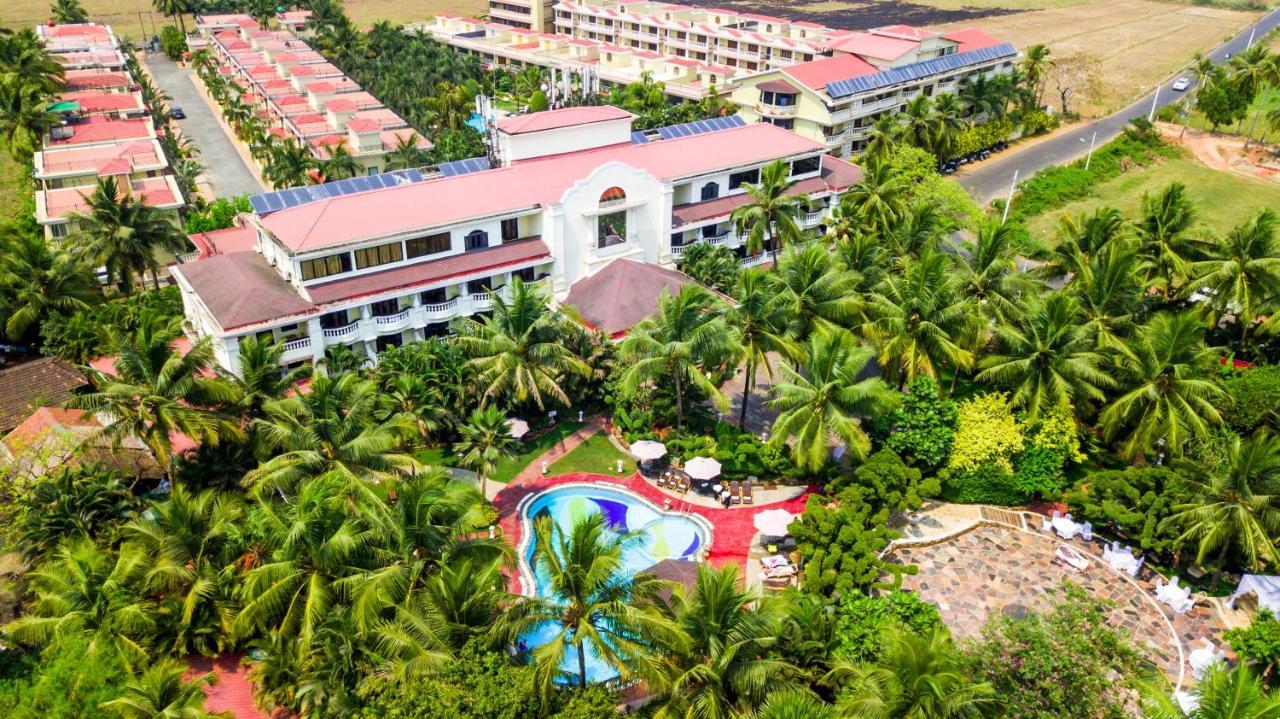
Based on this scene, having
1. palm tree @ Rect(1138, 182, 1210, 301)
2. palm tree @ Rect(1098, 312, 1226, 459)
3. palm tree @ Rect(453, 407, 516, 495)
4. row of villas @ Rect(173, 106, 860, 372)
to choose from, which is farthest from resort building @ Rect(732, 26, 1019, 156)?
palm tree @ Rect(453, 407, 516, 495)

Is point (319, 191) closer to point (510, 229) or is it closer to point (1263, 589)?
point (510, 229)

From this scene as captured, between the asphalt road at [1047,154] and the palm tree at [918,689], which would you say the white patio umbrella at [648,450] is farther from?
the asphalt road at [1047,154]

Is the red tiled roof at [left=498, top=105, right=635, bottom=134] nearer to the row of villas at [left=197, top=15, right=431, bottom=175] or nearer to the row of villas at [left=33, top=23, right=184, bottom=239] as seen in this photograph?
the row of villas at [left=197, top=15, right=431, bottom=175]

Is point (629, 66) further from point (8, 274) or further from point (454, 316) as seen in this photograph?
point (8, 274)

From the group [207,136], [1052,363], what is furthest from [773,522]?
[207,136]

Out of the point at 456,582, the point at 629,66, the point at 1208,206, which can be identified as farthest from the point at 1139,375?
the point at 629,66

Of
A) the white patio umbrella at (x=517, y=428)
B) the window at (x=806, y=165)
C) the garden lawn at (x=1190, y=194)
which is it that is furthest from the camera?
the garden lawn at (x=1190, y=194)

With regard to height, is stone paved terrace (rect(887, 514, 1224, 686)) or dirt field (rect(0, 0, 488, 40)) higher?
dirt field (rect(0, 0, 488, 40))

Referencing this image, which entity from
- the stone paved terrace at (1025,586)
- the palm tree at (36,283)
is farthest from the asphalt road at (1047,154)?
the palm tree at (36,283)
